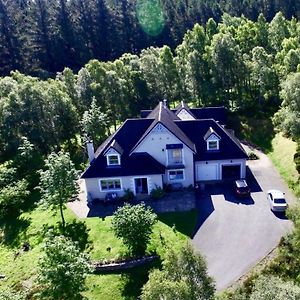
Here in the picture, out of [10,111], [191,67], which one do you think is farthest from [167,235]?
[191,67]

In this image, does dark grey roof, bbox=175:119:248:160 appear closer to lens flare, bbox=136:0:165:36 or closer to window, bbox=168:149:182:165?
window, bbox=168:149:182:165

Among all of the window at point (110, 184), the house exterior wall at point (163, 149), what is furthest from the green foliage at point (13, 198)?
the house exterior wall at point (163, 149)

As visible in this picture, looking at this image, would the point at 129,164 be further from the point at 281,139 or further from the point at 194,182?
the point at 281,139

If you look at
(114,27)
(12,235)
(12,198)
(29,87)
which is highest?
(114,27)

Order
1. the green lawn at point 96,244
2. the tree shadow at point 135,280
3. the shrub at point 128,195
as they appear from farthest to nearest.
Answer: the shrub at point 128,195, the green lawn at point 96,244, the tree shadow at point 135,280

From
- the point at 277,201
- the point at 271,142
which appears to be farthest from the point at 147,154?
the point at 271,142

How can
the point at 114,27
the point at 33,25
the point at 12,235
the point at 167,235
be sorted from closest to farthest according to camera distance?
the point at 167,235 → the point at 12,235 → the point at 33,25 → the point at 114,27

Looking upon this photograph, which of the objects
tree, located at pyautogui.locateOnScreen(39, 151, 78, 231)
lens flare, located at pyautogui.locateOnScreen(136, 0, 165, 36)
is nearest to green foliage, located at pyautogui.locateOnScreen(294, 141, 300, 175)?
tree, located at pyautogui.locateOnScreen(39, 151, 78, 231)

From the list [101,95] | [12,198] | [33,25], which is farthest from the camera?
[33,25]

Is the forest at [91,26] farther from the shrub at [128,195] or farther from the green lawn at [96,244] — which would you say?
the shrub at [128,195]
